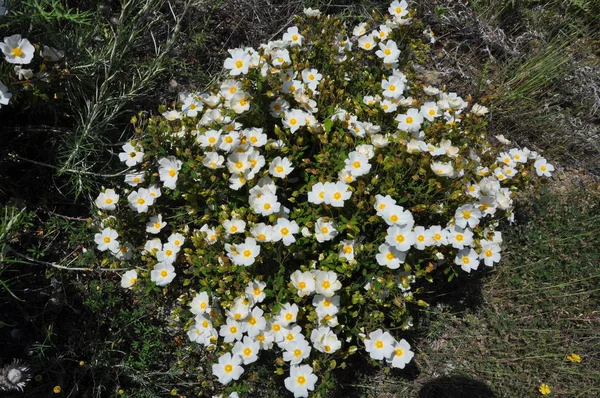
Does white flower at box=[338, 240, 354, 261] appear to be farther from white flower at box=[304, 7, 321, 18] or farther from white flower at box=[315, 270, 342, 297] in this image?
white flower at box=[304, 7, 321, 18]

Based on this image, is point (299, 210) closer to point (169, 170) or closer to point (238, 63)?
point (169, 170)

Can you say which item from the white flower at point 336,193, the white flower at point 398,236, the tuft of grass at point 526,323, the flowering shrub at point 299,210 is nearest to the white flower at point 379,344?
the flowering shrub at point 299,210

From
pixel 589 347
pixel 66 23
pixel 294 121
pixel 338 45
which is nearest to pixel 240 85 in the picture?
pixel 294 121

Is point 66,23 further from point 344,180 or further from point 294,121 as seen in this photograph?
point 344,180

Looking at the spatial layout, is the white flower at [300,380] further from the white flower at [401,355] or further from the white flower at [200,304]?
the white flower at [200,304]

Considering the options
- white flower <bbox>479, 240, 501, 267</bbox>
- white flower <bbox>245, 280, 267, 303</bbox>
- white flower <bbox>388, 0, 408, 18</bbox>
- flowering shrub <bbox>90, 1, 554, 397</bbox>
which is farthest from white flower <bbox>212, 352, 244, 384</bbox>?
white flower <bbox>388, 0, 408, 18</bbox>

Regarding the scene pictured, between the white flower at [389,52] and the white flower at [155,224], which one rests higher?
the white flower at [389,52]
